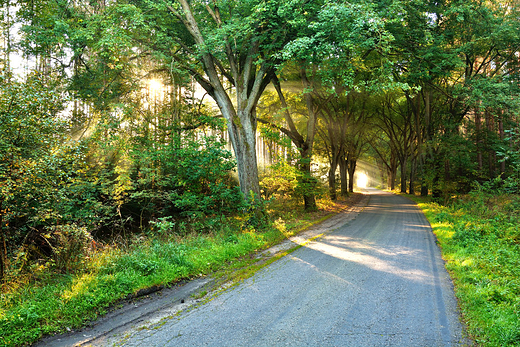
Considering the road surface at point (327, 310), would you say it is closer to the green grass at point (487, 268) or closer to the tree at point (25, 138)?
the green grass at point (487, 268)

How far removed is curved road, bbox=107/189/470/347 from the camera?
3553 millimetres

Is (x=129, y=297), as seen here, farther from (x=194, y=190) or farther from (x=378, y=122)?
(x=378, y=122)

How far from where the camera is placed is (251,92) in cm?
1145

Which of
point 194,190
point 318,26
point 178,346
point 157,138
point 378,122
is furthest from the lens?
point 378,122

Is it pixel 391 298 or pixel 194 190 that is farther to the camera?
pixel 194 190

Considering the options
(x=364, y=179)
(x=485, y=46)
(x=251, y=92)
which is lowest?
(x=364, y=179)

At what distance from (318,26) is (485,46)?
43.8 ft

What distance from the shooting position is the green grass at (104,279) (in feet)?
11.9

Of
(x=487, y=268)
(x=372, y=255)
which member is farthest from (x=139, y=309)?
(x=487, y=268)

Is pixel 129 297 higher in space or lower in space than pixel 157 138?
lower

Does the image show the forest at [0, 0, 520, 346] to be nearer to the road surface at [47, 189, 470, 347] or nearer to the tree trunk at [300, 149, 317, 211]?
the tree trunk at [300, 149, 317, 211]

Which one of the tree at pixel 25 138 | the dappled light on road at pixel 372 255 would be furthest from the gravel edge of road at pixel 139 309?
the dappled light on road at pixel 372 255

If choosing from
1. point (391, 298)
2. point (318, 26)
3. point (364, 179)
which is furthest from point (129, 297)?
point (364, 179)

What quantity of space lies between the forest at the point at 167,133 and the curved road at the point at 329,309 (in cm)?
72
